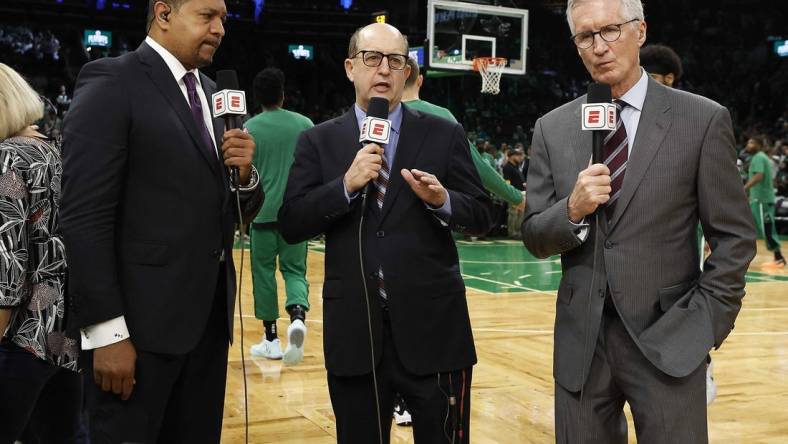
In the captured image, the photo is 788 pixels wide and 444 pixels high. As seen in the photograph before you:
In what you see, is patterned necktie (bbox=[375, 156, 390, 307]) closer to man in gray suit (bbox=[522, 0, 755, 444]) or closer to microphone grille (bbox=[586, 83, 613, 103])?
man in gray suit (bbox=[522, 0, 755, 444])

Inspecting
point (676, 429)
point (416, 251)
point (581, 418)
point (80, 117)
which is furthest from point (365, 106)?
point (676, 429)

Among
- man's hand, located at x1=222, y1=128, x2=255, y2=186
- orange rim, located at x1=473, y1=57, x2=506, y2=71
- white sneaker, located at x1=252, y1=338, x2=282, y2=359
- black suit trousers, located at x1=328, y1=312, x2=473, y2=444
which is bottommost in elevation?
white sneaker, located at x1=252, y1=338, x2=282, y2=359

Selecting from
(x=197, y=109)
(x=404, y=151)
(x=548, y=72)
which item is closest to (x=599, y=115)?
(x=404, y=151)

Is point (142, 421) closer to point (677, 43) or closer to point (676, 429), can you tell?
point (676, 429)

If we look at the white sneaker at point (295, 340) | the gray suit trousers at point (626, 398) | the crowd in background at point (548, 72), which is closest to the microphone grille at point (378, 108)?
the gray suit trousers at point (626, 398)

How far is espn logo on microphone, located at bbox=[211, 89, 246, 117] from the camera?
7.11 ft

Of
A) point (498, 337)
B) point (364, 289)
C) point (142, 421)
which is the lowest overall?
point (498, 337)

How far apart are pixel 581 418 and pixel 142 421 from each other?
1102 millimetres

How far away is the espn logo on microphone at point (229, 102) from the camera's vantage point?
2.17 m

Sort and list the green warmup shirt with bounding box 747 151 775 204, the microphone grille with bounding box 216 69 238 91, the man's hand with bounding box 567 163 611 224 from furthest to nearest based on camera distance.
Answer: the green warmup shirt with bounding box 747 151 775 204, the microphone grille with bounding box 216 69 238 91, the man's hand with bounding box 567 163 611 224

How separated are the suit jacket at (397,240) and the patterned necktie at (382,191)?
0.7 inches

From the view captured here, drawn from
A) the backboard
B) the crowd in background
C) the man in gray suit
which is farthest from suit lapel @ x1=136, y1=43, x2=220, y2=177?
the crowd in background

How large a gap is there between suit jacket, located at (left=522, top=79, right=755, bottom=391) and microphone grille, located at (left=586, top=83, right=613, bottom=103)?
0.53ft

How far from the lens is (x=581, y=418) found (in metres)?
2.18
